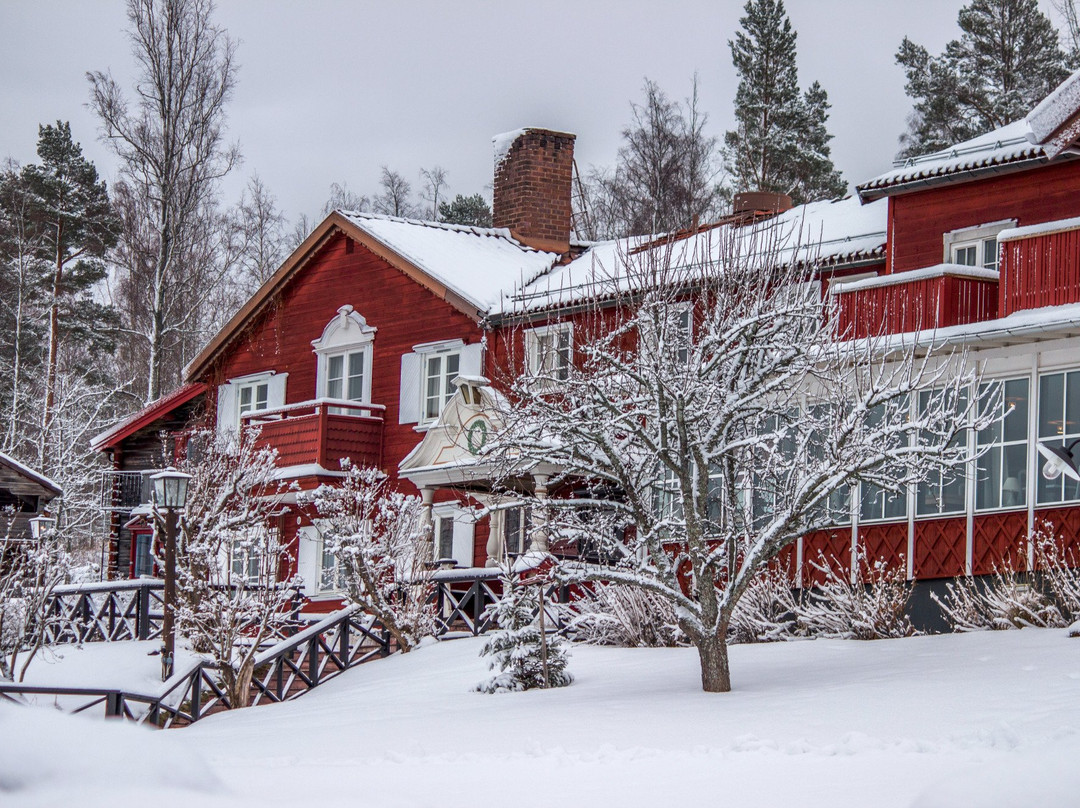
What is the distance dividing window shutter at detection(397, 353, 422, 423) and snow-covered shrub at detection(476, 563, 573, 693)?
1090cm

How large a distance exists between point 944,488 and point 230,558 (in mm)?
10437

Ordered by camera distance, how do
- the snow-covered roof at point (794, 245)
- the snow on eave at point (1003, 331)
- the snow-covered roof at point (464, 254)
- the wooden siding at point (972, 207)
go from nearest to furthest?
the snow on eave at point (1003, 331) → the wooden siding at point (972, 207) → the snow-covered roof at point (794, 245) → the snow-covered roof at point (464, 254)

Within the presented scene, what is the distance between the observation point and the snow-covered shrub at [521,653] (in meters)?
17.2

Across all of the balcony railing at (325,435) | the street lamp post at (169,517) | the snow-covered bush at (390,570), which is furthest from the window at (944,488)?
the balcony railing at (325,435)

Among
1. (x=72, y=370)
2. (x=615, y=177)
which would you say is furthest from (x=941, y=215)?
(x=72, y=370)

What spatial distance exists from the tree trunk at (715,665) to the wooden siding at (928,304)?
532 centimetres

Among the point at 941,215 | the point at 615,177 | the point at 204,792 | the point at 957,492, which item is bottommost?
the point at 204,792

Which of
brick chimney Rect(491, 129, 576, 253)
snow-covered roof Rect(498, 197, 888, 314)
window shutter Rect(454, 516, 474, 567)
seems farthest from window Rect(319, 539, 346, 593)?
brick chimney Rect(491, 129, 576, 253)

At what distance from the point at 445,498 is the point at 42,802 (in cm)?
2314

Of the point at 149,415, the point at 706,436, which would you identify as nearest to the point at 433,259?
the point at 149,415

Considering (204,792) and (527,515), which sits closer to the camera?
(204,792)

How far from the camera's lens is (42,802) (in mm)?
4648

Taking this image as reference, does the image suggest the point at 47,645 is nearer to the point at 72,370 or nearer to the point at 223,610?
the point at 223,610

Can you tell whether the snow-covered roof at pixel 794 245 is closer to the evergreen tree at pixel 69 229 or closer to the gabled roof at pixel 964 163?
the gabled roof at pixel 964 163
